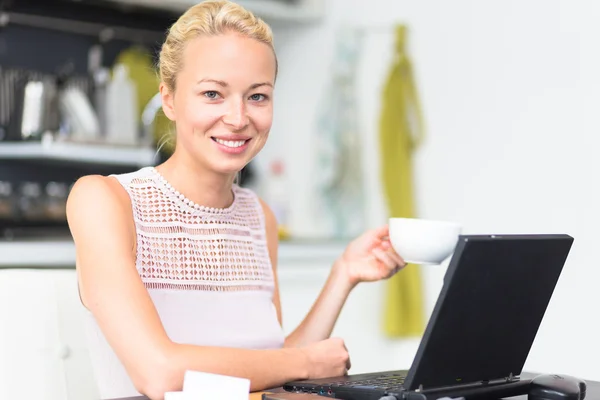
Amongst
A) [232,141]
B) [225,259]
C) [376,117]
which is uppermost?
[376,117]

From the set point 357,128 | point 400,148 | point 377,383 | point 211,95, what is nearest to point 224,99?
point 211,95

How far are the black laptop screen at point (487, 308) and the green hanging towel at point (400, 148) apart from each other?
206 cm

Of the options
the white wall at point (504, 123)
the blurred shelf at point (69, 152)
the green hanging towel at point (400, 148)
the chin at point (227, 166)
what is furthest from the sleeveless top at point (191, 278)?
the green hanging towel at point (400, 148)

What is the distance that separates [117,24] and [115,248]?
2288 millimetres

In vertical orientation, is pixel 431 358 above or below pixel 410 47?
below

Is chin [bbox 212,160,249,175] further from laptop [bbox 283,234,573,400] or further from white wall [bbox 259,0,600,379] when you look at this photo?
white wall [bbox 259,0,600,379]

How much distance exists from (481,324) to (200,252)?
627mm

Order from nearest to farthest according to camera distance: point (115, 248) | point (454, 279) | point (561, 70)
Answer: point (454, 279) < point (115, 248) < point (561, 70)

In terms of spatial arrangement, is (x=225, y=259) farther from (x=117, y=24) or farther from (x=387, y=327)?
(x=117, y=24)

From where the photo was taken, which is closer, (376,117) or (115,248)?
(115,248)

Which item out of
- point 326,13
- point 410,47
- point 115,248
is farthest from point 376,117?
point 115,248

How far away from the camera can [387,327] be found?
3.28m

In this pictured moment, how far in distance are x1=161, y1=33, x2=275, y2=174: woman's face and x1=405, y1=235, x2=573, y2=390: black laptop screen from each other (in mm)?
552

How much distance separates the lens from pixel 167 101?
63.3 inches
